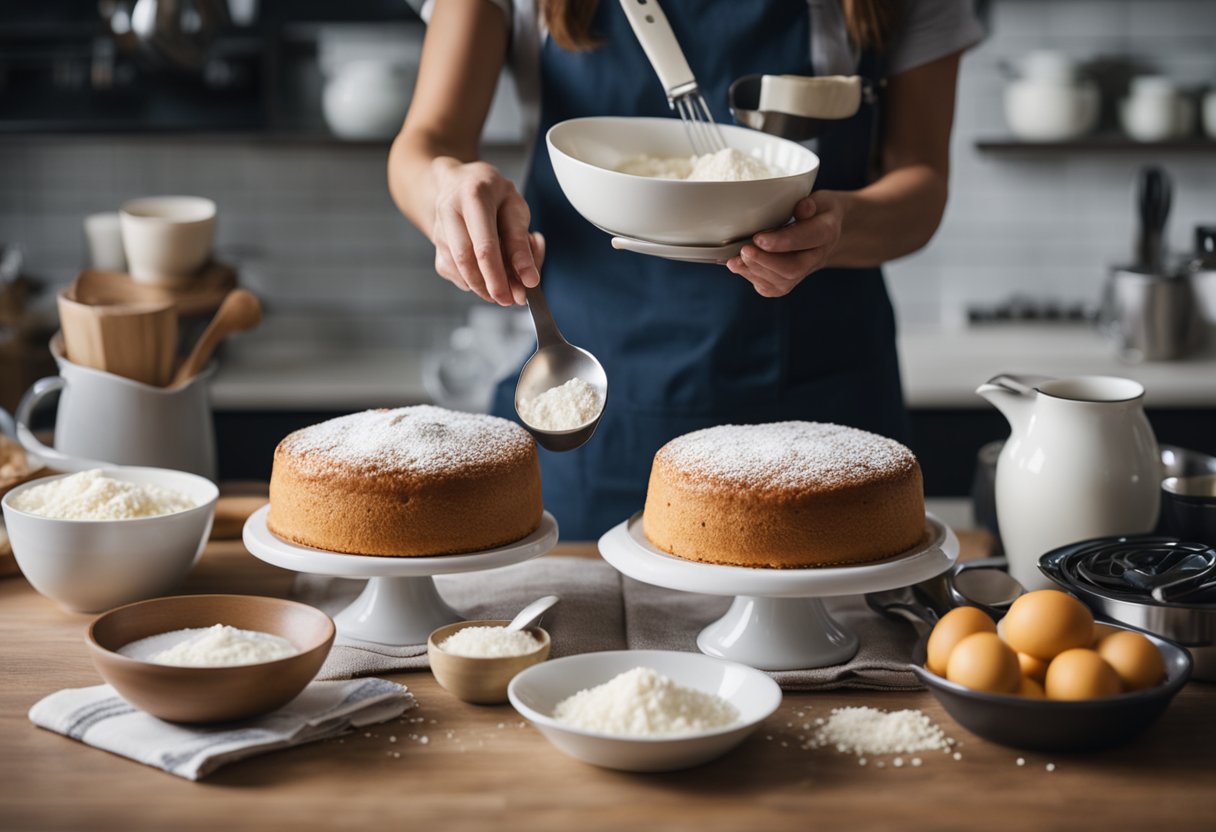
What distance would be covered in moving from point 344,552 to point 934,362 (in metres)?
2.09

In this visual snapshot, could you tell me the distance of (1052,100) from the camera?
3.14 meters

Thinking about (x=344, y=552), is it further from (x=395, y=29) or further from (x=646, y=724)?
(x=395, y=29)

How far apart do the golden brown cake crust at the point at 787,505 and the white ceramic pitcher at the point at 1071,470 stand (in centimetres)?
15

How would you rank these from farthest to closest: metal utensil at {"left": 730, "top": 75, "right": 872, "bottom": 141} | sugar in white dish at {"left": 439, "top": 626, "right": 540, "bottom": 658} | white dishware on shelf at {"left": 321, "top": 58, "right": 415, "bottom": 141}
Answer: white dishware on shelf at {"left": 321, "top": 58, "right": 415, "bottom": 141}, metal utensil at {"left": 730, "top": 75, "right": 872, "bottom": 141}, sugar in white dish at {"left": 439, "top": 626, "right": 540, "bottom": 658}

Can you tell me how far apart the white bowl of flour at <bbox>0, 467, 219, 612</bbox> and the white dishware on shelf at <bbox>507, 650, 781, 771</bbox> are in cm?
46

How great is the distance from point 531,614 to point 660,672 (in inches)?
6.7

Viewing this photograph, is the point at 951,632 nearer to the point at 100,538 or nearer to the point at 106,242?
the point at 100,538

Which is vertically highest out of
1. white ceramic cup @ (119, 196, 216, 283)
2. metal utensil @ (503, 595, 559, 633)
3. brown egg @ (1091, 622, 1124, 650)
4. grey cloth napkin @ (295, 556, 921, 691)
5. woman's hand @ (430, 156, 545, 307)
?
woman's hand @ (430, 156, 545, 307)

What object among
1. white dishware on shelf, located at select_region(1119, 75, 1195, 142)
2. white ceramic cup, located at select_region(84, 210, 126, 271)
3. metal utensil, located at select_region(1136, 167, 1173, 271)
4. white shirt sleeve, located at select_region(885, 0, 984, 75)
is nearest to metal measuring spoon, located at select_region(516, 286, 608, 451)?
white shirt sleeve, located at select_region(885, 0, 984, 75)

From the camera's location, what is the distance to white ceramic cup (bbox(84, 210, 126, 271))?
286 centimetres

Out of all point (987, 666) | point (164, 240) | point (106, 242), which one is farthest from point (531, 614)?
point (106, 242)

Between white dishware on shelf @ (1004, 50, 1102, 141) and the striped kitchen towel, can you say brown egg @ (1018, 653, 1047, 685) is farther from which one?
white dishware on shelf @ (1004, 50, 1102, 141)

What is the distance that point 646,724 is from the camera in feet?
3.19

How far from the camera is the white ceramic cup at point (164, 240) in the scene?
218 centimetres
